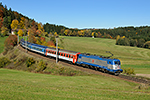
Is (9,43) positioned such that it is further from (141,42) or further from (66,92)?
(141,42)

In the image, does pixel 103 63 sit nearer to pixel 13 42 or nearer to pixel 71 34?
pixel 13 42

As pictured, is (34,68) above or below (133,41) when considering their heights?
below

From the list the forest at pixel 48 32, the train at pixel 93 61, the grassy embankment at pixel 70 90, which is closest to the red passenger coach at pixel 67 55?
the train at pixel 93 61

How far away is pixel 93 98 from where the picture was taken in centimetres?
1404

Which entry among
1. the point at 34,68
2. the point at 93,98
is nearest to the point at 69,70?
the point at 34,68

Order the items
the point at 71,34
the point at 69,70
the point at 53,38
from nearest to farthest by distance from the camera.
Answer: the point at 69,70 < the point at 53,38 < the point at 71,34

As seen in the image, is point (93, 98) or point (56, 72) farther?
point (56, 72)

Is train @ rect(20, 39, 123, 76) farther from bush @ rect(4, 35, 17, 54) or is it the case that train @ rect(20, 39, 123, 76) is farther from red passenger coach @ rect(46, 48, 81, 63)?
bush @ rect(4, 35, 17, 54)

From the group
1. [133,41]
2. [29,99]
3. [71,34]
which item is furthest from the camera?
[71,34]

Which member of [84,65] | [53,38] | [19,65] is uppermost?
[53,38]

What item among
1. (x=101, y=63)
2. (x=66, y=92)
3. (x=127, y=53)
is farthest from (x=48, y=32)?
(x=66, y=92)

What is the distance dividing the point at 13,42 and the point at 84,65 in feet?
240

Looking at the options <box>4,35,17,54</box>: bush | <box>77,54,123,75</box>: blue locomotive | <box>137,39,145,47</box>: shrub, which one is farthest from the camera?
<box>137,39,145,47</box>: shrub

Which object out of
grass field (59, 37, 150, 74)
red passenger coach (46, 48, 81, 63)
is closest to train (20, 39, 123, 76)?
red passenger coach (46, 48, 81, 63)
